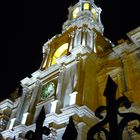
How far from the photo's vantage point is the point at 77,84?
17.5 m

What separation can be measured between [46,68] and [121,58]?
7.76 m

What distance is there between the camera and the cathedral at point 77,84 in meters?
15.5

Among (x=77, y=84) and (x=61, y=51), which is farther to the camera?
(x=61, y=51)

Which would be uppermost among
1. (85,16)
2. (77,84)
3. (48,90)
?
(85,16)

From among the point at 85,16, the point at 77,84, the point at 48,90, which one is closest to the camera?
the point at 77,84

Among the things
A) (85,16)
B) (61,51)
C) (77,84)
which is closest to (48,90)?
(77,84)

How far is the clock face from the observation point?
1981 cm

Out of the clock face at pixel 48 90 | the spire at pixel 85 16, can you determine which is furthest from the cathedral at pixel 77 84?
the spire at pixel 85 16

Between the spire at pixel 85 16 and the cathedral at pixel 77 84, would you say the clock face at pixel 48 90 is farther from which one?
the spire at pixel 85 16

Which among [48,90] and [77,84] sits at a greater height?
[48,90]

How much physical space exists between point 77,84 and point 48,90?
3.68m

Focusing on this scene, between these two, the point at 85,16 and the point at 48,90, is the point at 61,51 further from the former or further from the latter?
the point at 48,90

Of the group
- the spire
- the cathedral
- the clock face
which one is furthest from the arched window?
the clock face

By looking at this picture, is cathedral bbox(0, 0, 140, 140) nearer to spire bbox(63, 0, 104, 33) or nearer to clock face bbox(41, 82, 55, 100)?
clock face bbox(41, 82, 55, 100)
